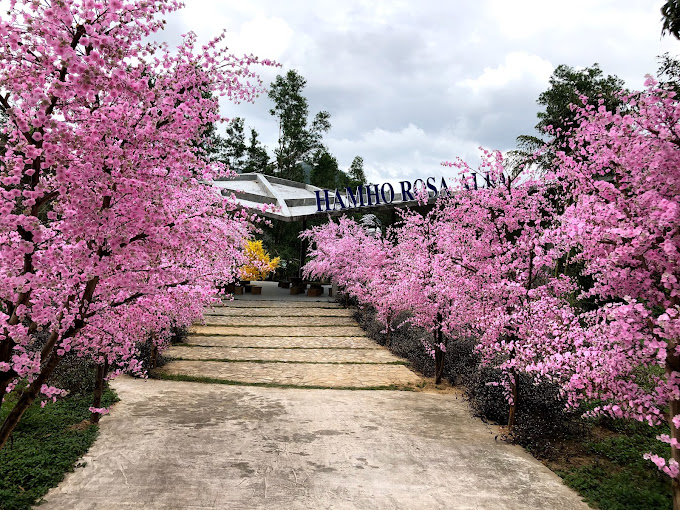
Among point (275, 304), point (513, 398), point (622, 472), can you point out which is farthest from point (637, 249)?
point (275, 304)

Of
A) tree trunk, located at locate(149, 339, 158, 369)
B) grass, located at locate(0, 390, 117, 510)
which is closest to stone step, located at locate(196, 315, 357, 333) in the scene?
tree trunk, located at locate(149, 339, 158, 369)

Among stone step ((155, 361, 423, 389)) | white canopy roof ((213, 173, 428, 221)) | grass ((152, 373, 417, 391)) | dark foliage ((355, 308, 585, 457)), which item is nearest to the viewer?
dark foliage ((355, 308, 585, 457))

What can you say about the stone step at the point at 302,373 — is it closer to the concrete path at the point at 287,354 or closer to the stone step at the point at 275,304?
the concrete path at the point at 287,354

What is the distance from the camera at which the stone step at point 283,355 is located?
39.3 feet

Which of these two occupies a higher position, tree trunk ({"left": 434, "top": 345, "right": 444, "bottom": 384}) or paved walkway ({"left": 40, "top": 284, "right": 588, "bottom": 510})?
tree trunk ({"left": 434, "top": 345, "right": 444, "bottom": 384})

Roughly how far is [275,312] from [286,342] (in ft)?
19.2

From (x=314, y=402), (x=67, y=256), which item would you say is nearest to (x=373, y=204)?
(x=314, y=402)

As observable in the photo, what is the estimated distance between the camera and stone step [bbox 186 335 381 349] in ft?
44.6

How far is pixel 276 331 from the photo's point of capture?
1590 centimetres

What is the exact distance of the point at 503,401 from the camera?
7.83m

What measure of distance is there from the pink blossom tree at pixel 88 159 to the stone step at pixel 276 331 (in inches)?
434

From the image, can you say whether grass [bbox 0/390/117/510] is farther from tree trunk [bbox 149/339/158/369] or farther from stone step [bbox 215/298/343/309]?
stone step [bbox 215/298/343/309]

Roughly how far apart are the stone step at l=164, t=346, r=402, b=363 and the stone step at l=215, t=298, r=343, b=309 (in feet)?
27.1

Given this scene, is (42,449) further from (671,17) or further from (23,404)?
(671,17)
